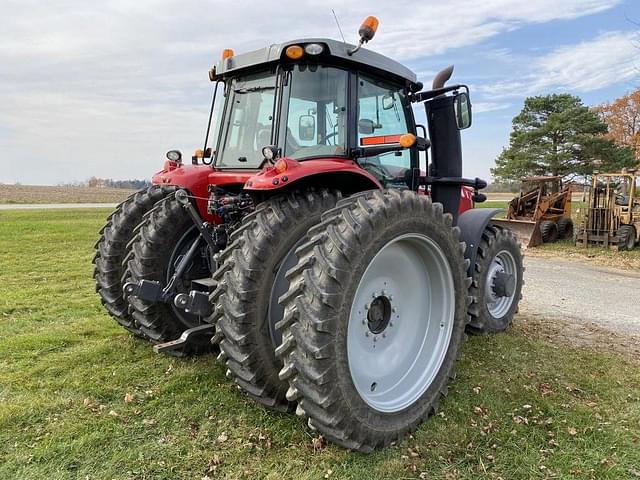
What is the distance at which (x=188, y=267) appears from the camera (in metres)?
3.89

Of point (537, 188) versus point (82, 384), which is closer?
point (82, 384)

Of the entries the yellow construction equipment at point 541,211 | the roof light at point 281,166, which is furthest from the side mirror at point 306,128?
the yellow construction equipment at point 541,211

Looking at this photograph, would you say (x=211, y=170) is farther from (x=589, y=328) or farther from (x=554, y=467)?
(x=589, y=328)

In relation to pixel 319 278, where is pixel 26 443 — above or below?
below

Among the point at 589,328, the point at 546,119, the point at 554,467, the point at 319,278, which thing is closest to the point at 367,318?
the point at 319,278

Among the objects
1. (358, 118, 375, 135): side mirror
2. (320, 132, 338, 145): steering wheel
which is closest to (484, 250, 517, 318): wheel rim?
(358, 118, 375, 135): side mirror

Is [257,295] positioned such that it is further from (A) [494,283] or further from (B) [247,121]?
(A) [494,283]

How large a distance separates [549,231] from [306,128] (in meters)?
12.6

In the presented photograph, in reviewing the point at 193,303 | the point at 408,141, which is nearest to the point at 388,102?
the point at 408,141

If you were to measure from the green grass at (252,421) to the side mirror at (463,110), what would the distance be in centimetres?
213

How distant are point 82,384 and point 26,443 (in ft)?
2.65

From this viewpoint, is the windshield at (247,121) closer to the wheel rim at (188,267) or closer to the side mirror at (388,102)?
the wheel rim at (188,267)

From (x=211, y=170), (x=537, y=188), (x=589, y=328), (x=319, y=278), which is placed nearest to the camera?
(x=319, y=278)

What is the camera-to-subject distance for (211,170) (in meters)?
3.94
